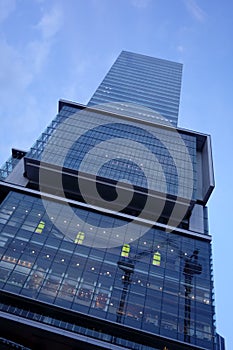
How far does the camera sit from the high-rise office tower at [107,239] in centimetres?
4781

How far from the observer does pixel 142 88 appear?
129 meters

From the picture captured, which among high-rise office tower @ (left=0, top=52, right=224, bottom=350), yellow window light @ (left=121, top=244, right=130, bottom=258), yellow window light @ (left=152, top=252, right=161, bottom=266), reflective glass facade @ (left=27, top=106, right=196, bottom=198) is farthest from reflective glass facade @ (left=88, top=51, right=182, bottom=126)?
yellow window light @ (left=152, top=252, right=161, bottom=266)

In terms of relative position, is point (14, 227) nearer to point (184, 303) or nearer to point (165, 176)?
point (184, 303)

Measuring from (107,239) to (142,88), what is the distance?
271ft

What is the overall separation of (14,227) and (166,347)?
31.7 meters

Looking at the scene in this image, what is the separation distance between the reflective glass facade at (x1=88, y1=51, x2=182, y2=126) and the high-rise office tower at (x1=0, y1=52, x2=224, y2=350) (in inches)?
376

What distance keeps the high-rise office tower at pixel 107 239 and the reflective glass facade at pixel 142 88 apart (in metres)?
9.54

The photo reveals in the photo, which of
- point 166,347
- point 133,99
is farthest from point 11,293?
point 133,99

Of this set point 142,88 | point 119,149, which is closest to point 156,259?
point 119,149

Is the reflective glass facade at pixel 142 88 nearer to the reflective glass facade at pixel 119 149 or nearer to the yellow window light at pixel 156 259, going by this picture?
the reflective glass facade at pixel 119 149

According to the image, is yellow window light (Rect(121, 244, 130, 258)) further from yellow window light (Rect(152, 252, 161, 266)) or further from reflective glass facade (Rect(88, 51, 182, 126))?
reflective glass facade (Rect(88, 51, 182, 126))

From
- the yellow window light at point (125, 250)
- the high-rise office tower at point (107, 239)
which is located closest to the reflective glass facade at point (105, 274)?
the high-rise office tower at point (107, 239)

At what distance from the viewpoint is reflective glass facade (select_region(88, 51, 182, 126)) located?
111000mm

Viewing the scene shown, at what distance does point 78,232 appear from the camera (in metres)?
60.5
